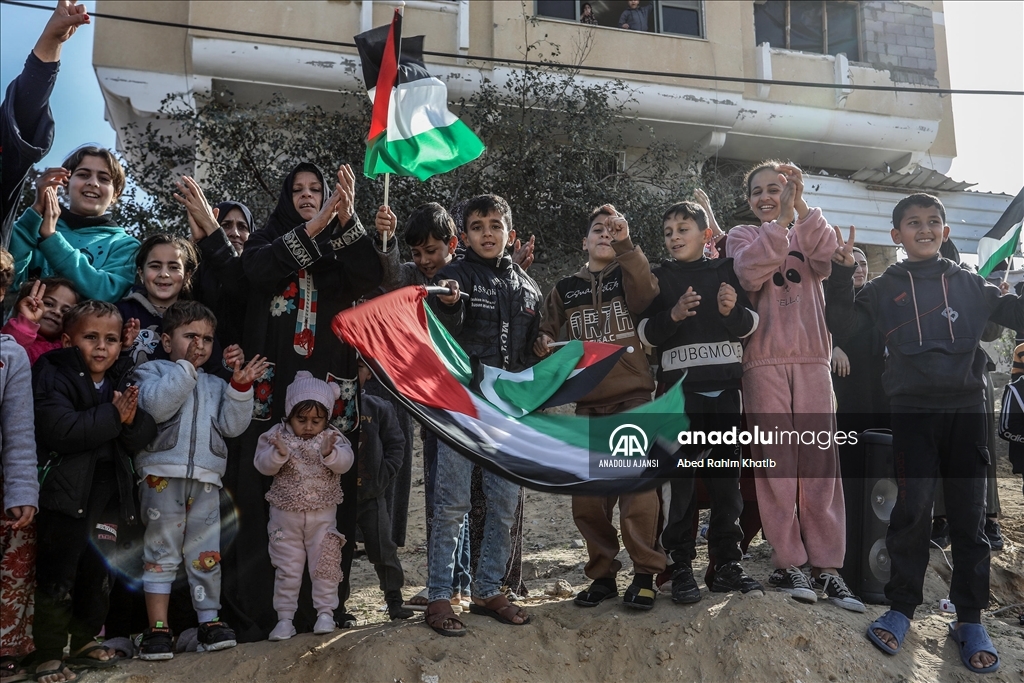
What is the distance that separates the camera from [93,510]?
418 centimetres

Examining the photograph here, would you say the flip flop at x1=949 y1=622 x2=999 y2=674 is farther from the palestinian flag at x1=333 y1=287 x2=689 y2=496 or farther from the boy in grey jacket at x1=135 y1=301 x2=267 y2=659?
the boy in grey jacket at x1=135 y1=301 x2=267 y2=659

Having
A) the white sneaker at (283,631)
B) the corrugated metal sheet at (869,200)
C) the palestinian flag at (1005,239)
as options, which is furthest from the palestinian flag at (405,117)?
Answer: the corrugated metal sheet at (869,200)

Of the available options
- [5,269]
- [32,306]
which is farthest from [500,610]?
[5,269]

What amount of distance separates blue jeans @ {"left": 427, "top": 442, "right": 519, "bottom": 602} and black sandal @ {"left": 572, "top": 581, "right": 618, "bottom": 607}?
0.44 m

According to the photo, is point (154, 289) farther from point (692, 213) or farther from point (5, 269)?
point (692, 213)

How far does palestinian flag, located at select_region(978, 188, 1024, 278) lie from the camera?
5.91m

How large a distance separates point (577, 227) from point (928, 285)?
6700 millimetres

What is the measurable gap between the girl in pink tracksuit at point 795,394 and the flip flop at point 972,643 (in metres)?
0.49

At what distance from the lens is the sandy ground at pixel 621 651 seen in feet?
13.4

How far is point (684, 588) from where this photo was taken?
4.60 m

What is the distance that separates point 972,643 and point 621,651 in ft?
5.76

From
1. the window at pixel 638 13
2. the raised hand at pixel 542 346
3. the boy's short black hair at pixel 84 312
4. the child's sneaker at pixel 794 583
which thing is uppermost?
the window at pixel 638 13

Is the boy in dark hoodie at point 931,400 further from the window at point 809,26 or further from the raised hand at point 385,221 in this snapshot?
the window at point 809,26

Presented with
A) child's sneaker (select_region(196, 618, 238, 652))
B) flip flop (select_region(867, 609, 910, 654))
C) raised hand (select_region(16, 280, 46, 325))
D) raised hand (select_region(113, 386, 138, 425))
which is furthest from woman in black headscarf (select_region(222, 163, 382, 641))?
flip flop (select_region(867, 609, 910, 654))
